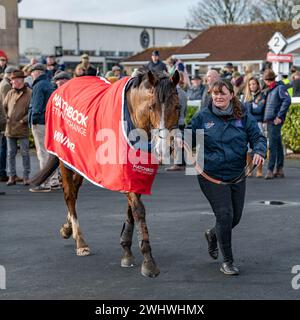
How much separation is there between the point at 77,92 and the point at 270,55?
13.1m

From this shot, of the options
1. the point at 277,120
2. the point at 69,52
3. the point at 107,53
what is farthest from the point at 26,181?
the point at 107,53

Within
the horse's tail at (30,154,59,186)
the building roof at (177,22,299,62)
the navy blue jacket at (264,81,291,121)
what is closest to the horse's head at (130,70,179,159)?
the horse's tail at (30,154,59,186)

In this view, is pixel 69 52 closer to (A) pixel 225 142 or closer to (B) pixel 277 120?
(B) pixel 277 120

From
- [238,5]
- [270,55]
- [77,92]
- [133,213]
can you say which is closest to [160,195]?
[77,92]

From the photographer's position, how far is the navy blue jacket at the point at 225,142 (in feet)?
22.2

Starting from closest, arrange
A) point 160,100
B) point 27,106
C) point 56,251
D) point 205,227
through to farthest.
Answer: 1. point 160,100
2. point 56,251
3. point 205,227
4. point 27,106

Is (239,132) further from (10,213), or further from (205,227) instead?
(10,213)

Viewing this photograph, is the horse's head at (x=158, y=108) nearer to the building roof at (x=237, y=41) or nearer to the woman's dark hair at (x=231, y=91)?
the woman's dark hair at (x=231, y=91)

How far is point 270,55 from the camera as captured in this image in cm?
2023

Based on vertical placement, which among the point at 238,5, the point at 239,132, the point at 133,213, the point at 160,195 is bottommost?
the point at 160,195

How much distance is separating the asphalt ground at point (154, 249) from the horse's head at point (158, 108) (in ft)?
4.14

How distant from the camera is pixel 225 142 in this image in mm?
6766
